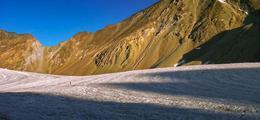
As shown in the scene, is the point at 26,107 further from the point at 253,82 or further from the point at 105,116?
the point at 253,82

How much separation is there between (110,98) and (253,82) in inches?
391

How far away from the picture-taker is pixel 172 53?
199750mm

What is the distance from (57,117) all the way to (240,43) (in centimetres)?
14949

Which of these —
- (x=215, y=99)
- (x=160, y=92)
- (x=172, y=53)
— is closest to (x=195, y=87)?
(x=160, y=92)

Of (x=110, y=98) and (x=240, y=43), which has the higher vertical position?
(x=240, y=43)

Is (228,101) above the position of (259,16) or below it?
below

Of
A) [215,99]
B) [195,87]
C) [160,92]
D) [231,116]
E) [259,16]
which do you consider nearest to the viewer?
[231,116]

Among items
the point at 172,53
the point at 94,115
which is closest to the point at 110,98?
the point at 94,115

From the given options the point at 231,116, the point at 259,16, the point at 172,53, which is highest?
the point at 259,16

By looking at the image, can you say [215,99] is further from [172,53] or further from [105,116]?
[172,53]

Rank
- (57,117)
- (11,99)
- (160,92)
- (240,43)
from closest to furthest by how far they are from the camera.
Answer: (57,117) → (11,99) → (160,92) → (240,43)

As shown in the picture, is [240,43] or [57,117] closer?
[57,117]

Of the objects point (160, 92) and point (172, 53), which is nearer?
point (160, 92)

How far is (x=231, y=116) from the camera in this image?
1335 centimetres
